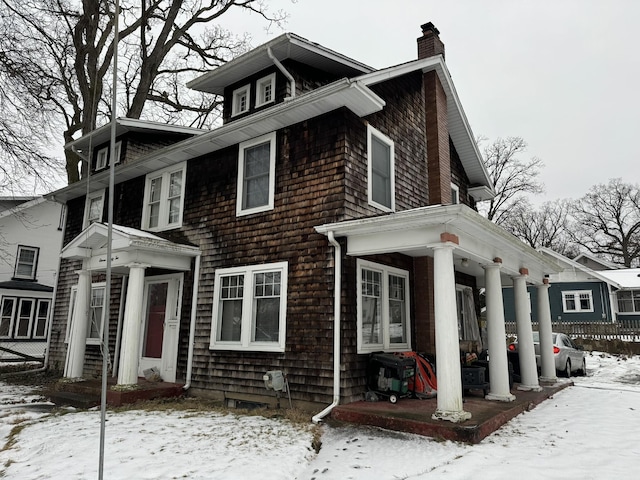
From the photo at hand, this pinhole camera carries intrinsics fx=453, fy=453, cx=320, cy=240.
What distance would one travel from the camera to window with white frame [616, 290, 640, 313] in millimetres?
27250

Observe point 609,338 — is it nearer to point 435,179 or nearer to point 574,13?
point 435,179

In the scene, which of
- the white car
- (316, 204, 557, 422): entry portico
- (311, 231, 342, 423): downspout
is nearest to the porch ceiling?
(316, 204, 557, 422): entry portico

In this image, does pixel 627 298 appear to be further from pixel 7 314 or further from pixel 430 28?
pixel 7 314

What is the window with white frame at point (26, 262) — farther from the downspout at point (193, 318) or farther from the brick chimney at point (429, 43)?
the brick chimney at point (429, 43)

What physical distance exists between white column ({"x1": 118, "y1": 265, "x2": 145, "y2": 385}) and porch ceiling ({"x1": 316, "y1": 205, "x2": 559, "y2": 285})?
13.1ft

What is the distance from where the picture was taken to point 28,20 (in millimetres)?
11680

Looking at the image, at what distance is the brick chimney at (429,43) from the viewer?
36.0ft

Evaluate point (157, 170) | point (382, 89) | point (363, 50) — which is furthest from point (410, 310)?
point (363, 50)

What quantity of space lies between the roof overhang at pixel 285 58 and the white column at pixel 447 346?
533 centimetres

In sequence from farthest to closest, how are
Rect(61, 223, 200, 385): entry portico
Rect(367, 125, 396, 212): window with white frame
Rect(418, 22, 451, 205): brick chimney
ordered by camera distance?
Rect(418, 22, 451, 205): brick chimney, Rect(61, 223, 200, 385): entry portico, Rect(367, 125, 396, 212): window with white frame

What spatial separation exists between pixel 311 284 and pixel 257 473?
361 cm

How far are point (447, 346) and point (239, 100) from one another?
7.70m

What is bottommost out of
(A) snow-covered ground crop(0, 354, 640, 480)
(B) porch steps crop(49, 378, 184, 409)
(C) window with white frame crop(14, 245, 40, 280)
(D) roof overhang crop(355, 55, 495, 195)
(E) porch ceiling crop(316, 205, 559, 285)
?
(A) snow-covered ground crop(0, 354, 640, 480)

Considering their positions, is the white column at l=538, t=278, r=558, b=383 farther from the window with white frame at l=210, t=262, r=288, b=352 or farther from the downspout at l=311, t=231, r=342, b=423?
the window with white frame at l=210, t=262, r=288, b=352
